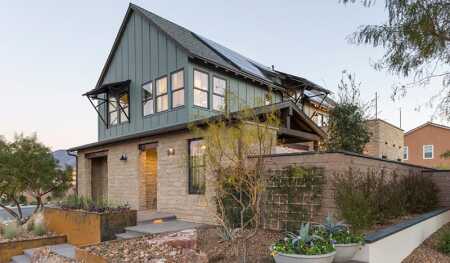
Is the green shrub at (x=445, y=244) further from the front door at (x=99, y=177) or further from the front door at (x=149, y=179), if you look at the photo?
the front door at (x=99, y=177)

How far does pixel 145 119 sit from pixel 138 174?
2625 mm

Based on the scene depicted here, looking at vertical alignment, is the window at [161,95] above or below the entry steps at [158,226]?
above

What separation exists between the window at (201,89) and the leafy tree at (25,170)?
7244mm

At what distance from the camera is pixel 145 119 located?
1377cm

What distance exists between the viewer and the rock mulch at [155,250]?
5957mm

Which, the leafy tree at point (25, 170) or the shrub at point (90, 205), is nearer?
the shrub at point (90, 205)

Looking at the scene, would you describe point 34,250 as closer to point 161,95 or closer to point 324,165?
point 161,95

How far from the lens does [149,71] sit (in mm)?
13852

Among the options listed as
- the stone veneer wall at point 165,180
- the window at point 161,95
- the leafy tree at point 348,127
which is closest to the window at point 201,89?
the window at point 161,95

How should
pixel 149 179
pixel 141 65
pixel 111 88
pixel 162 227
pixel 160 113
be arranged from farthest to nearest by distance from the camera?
pixel 111 88 < pixel 141 65 < pixel 160 113 < pixel 149 179 < pixel 162 227

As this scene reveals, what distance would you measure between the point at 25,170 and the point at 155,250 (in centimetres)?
930

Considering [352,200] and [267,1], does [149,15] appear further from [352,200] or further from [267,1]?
[352,200]

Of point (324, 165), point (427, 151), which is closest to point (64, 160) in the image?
point (324, 165)

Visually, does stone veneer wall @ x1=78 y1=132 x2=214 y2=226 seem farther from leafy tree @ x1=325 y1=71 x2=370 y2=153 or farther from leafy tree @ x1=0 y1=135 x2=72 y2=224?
leafy tree @ x1=325 y1=71 x2=370 y2=153
